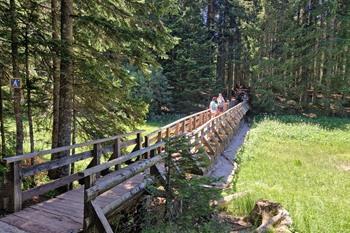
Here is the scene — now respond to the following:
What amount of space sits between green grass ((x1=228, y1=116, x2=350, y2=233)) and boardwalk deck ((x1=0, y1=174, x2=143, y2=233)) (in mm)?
3642

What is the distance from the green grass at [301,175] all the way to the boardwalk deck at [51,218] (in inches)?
143

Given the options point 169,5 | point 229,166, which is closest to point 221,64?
point 229,166

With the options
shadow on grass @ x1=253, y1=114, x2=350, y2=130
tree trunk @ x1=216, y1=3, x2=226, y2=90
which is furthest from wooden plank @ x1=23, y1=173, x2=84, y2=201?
tree trunk @ x1=216, y1=3, x2=226, y2=90

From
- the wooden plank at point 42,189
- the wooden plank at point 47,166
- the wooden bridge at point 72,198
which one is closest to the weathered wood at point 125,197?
the wooden bridge at point 72,198

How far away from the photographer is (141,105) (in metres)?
9.08

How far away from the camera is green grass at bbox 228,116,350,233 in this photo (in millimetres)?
7074

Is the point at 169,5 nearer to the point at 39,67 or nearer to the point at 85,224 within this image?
the point at 39,67

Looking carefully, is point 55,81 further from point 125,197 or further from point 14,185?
point 125,197

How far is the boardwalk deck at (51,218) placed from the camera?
443 centimetres

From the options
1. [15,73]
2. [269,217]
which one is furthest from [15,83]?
[269,217]

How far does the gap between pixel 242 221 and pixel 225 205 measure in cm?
63

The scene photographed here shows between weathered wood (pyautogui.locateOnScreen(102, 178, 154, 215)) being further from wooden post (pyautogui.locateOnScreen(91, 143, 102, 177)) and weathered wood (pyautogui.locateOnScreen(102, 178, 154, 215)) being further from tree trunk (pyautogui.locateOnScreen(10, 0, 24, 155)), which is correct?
tree trunk (pyautogui.locateOnScreen(10, 0, 24, 155))

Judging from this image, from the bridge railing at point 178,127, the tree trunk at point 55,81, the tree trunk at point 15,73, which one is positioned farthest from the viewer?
the bridge railing at point 178,127

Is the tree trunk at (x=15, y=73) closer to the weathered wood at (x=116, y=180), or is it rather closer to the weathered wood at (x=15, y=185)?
the weathered wood at (x=15, y=185)
